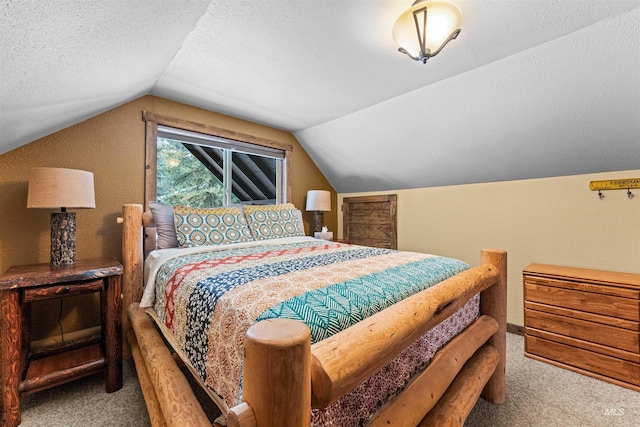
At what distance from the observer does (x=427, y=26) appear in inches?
54.3

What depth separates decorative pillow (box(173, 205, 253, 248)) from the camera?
2.13m

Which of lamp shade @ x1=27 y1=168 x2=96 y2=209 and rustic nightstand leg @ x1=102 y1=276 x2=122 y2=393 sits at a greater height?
lamp shade @ x1=27 y1=168 x2=96 y2=209

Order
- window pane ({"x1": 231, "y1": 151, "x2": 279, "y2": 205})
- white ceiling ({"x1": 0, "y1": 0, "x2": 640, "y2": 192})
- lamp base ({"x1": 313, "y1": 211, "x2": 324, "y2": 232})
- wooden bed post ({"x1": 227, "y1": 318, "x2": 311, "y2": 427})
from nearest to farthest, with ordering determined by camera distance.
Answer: wooden bed post ({"x1": 227, "y1": 318, "x2": 311, "y2": 427}) → white ceiling ({"x1": 0, "y1": 0, "x2": 640, "y2": 192}) → window pane ({"x1": 231, "y1": 151, "x2": 279, "y2": 205}) → lamp base ({"x1": 313, "y1": 211, "x2": 324, "y2": 232})

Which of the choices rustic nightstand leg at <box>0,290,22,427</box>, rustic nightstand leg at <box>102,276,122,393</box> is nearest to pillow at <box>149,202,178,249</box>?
rustic nightstand leg at <box>102,276,122,393</box>

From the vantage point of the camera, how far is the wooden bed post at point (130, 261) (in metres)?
2.05

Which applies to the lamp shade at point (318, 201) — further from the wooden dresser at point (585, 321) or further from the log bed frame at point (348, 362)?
the wooden dresser at point (585, 321)

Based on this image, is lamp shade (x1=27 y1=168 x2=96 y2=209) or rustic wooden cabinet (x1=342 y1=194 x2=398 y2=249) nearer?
lamp shade (x1=27 y1=168 x2=96 y2=209)

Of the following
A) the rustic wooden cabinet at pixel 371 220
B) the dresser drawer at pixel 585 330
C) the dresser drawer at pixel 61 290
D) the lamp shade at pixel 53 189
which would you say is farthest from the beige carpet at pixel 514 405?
the rustic wooden cabinet at pixel 371 220

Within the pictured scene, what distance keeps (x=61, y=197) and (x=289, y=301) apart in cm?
172

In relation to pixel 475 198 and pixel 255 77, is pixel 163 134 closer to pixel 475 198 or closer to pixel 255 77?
pixel 255 77

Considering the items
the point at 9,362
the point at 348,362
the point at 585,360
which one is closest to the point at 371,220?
the point at 585,360

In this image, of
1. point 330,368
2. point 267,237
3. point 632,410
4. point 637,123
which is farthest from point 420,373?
point 637,123

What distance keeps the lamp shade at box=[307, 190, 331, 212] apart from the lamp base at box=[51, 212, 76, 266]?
2.28 m

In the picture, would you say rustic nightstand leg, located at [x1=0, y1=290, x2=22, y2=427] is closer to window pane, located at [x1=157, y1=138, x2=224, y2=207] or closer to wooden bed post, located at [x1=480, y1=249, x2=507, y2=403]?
window pane, located at [x1=157, y1=138, x2=224, y2=207]
